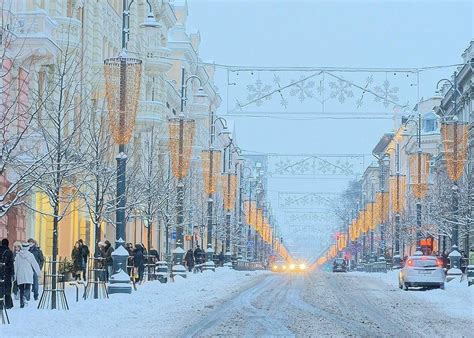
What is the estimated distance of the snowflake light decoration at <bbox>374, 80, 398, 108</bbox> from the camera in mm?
48906

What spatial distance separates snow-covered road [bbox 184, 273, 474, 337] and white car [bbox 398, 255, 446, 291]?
12.5ft

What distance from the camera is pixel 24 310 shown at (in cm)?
2486

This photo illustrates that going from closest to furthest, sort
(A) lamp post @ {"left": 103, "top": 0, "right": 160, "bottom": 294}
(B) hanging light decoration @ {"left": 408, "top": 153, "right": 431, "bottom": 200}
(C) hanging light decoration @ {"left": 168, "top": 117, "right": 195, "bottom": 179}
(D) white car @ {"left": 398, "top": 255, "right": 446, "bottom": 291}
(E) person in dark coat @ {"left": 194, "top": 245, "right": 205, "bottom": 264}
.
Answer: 1. (A) lamp post @ {"left": 103, "top": 0, "right": 160, "bottom": 294}
2. (D) white car @ {"left": 398, "top": 255, "right": 446, "bottom": 291}
3. (C) hanging light decoration @ {"left": 168, "top": 117, "right": 195, "bottom": 179}
4. (B) hanging light decoration @ {"left": 408, "top": 153, "right": 431, "bottom": 200}
5. (E) person in dark coat @ {"left": 194, "top": 245, "right": 205, "bottom": 264}

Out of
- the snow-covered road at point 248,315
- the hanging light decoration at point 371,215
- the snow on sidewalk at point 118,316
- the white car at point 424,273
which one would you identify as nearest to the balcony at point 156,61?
the white car at point 424,273

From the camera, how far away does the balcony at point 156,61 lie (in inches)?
2374

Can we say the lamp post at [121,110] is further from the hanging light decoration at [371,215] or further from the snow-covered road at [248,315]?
the hanging light decoration at [371,215]

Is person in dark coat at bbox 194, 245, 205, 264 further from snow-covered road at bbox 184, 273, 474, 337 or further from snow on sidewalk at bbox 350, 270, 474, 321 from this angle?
snow-covered road at bbox 184, 273, 474, 337

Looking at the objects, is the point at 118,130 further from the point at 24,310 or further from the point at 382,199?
the point at 382,199

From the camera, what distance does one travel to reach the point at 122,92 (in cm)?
3173

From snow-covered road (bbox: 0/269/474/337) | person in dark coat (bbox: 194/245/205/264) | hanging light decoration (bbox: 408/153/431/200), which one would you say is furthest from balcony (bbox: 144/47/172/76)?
snow-covered road (bbox: 0/269/474/337)

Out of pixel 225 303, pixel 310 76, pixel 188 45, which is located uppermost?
pixel 188 45

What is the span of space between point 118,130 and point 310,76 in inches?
744

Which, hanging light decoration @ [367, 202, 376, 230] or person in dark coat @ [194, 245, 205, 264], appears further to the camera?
hanging light decoration @ [367, 202, 376, 230]

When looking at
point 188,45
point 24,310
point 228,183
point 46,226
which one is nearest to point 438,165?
point 188,45
